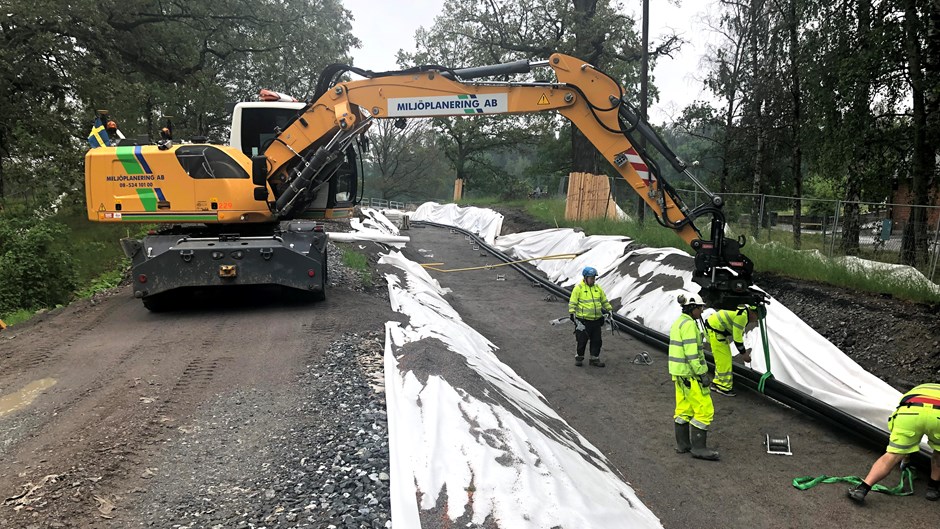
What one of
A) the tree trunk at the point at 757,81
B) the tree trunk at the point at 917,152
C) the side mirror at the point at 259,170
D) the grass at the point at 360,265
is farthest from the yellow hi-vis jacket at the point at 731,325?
the tree trunk at the point at 757,81

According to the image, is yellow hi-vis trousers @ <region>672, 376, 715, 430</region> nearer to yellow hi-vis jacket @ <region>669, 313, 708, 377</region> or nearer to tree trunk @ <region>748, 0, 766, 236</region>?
yellow hi-vis jacket @ <region>669, 313, 708, 377</region>

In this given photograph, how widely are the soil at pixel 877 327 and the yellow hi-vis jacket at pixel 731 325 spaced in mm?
1964

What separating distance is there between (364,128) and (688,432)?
21.3 ft

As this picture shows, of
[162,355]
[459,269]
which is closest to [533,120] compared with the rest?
[459,269]

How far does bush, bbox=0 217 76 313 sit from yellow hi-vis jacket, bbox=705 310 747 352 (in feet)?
42.5

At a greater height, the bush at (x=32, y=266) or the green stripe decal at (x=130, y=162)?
the green stripe decal at (x=130, y=162)

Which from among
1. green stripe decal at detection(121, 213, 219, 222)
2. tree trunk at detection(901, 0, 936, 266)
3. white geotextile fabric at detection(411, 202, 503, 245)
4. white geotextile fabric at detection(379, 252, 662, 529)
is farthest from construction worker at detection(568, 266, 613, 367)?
white geotextile fabric at detection(411, 202, 503, 245)

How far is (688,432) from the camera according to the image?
6055 millimetres

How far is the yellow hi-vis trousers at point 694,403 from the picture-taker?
5.84m

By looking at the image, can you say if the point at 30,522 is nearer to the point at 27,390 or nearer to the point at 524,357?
the point at 27,390

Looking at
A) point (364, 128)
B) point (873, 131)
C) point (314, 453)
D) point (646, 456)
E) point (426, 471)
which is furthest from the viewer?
point (873, 131)

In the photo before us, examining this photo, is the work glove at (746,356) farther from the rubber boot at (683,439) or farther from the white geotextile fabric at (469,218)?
the white geotextile fabric at (469,218)

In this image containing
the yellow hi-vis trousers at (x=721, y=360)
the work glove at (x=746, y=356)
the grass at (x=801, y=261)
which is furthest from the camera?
the grass at (x=801, y=261)

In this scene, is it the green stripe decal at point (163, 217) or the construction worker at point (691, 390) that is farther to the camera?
the green stripe decal at point (163, 217)
